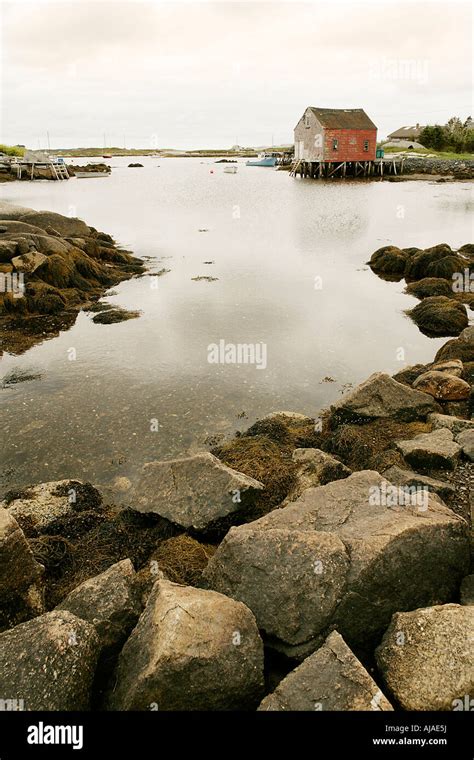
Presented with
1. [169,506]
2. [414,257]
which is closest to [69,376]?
[169,506]

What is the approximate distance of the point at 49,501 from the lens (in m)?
8.91

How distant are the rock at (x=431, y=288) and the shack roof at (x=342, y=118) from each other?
3087 inches

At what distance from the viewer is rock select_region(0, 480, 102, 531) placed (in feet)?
27.9

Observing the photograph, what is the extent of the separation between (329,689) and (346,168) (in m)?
106

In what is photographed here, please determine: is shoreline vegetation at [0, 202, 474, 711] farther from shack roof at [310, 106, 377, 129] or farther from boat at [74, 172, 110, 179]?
boat at [74, 172, 110, 179]

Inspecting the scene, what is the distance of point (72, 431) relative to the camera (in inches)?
455

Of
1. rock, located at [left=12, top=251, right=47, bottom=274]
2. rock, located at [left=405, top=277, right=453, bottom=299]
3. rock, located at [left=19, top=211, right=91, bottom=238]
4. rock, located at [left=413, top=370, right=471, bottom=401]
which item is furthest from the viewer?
rock, located at [left=19, top=211, right=91, bottom=238]

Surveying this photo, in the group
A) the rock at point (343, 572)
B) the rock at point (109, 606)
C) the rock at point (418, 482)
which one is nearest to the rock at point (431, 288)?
the rock at point (418, 482)

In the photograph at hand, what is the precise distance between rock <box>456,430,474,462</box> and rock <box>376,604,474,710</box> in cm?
396

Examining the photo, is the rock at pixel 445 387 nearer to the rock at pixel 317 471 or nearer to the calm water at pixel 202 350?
the calm water at pixel 202 350

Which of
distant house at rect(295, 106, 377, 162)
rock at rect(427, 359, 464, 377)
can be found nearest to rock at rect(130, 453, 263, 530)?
rock at rect(427, 359, 464, 377)

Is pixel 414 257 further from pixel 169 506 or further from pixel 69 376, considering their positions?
pixel 169 506

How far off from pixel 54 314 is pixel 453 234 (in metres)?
29.2

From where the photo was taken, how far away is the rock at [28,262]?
21.8 m
